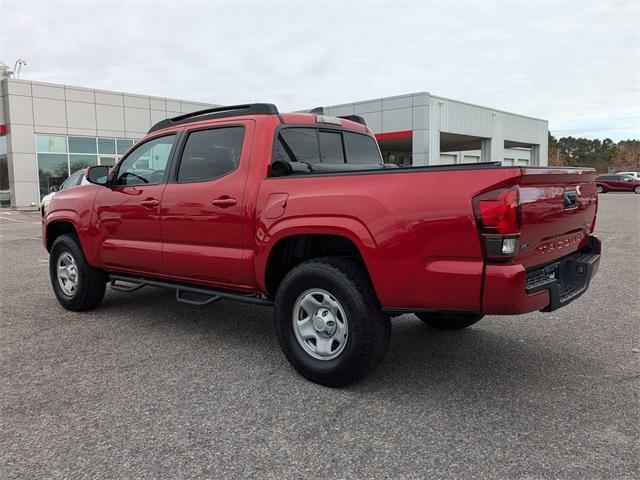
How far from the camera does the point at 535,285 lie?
2975mm

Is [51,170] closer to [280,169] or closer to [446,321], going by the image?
[280,169]

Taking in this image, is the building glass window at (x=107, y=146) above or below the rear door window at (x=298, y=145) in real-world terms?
above

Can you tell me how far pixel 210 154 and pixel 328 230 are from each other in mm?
1488

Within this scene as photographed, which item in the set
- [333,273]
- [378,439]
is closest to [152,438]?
[378,439]

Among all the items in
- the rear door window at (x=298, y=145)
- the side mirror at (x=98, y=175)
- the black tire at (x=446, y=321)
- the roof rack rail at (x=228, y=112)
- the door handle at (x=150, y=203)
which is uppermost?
the roof rack rail at (x=228, y=112)

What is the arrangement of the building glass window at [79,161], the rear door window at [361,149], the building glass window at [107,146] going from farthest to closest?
the building glass window at [107,146], the building glass window at [79,161], the rear door window at [361,149]

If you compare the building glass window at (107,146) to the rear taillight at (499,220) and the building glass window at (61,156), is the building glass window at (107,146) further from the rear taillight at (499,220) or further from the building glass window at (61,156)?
the rear taillight at (499,220)

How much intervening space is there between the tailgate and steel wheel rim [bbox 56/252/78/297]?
14.9ft

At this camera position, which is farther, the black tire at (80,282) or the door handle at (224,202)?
the black tire at (80,282)

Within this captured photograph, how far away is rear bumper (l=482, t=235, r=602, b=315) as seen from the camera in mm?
2770

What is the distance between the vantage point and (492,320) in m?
5.14

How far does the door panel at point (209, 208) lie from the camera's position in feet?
12.9

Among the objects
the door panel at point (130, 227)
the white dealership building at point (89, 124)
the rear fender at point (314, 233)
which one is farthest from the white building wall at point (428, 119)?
the rear fender at point (314, 233)

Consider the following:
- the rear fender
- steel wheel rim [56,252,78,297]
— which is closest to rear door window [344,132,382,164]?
the rear fender
